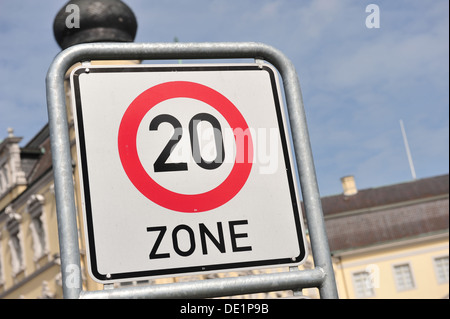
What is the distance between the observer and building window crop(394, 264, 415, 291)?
43.0 metres

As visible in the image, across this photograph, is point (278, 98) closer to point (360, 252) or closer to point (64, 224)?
point (64, 224)

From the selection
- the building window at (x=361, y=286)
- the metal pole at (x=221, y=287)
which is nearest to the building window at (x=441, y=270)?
the building window at (x=361, y=286)

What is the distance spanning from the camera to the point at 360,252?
4328 cm

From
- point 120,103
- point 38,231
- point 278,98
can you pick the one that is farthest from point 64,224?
point 38,231

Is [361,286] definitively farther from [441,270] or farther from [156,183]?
[156,183]

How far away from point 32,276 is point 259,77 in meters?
30.5

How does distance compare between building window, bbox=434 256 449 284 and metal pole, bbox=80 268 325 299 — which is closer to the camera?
metal pole, bbox=80 268 325 299

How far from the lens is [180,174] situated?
5.26 feet

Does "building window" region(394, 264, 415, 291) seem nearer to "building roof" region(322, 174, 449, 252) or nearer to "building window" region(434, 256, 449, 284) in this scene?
"building window" region(434, 256, 449, 284)

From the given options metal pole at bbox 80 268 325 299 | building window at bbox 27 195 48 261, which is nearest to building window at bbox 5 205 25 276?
building window at bbox 27 195 48 261

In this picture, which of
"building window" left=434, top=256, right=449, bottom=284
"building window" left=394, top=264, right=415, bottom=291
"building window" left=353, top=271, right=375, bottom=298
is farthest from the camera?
"building window" left=434, top=256, right=449, bottom=284

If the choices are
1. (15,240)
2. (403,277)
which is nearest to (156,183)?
(15,240)

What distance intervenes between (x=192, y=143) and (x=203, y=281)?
333mm

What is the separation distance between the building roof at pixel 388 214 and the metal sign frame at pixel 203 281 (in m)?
42.1
